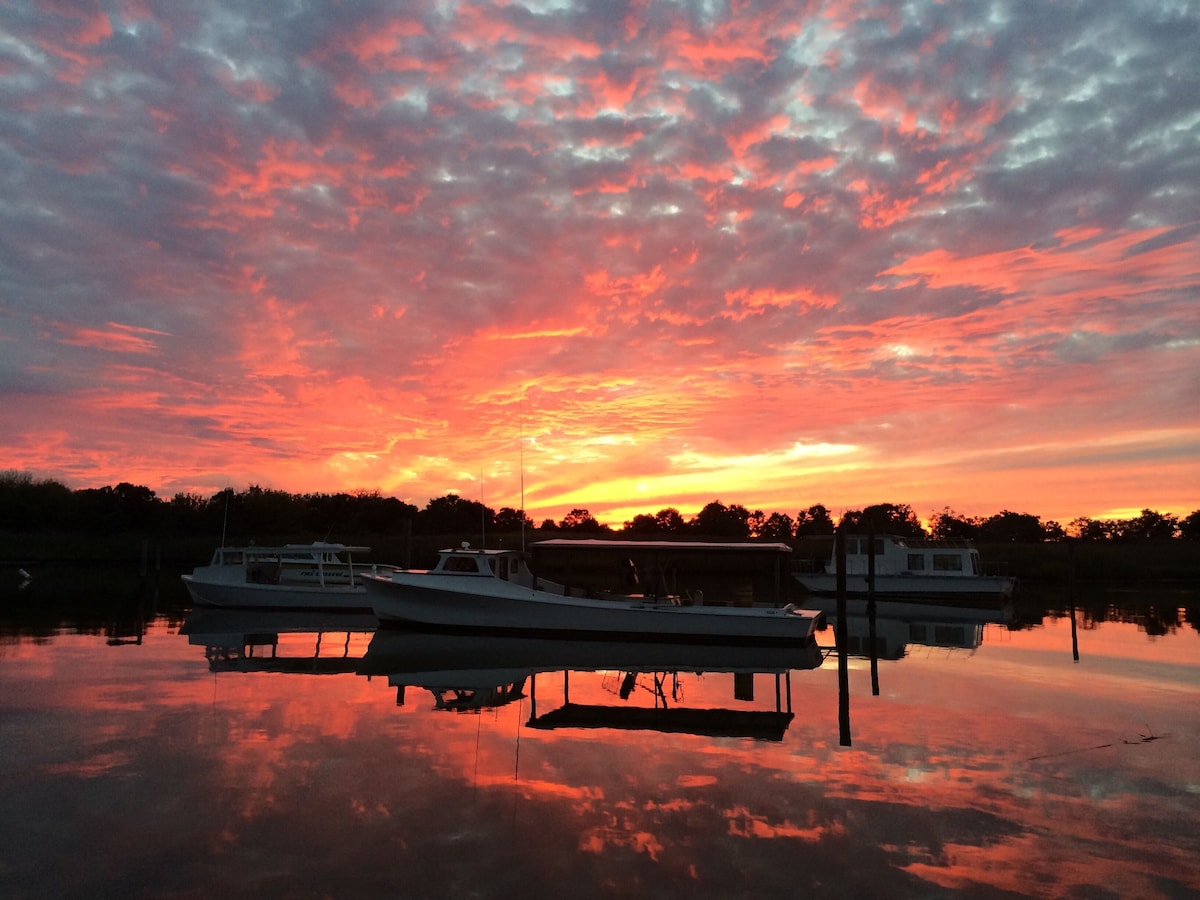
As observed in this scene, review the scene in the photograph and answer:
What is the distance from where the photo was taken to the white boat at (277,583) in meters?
30.8

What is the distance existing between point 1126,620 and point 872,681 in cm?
2034

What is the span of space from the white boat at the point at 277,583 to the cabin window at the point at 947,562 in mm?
29271

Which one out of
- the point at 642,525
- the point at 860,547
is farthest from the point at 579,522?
the point at 860,547

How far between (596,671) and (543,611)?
4.77 metres

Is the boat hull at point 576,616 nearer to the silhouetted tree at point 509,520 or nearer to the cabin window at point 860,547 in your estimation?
the cabin window at point 860,547

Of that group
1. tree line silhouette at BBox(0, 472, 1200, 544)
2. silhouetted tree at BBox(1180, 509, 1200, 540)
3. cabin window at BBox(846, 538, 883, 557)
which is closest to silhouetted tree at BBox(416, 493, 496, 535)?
tree line silhouette at BBox(0, 472, 1200, 544)

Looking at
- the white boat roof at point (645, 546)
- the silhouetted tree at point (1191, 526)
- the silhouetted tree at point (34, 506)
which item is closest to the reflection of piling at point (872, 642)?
the white boat roof at point (645, 546)

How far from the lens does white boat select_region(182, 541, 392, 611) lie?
101ft

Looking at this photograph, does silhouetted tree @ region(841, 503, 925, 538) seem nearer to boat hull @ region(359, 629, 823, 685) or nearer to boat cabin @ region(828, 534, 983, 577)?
boat cabin @ region(828, 534, 983, 577)

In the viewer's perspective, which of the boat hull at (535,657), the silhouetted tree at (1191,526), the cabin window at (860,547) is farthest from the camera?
the silhouetted tree at (1191,526)

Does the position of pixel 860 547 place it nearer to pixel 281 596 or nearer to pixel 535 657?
pixel 535 657

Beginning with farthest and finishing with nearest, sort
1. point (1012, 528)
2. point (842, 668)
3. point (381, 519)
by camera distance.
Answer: point (1012, 528), point (381, 519), point (842, 668)

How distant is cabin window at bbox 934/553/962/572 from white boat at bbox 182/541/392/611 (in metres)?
29.3

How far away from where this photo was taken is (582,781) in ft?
33.1
